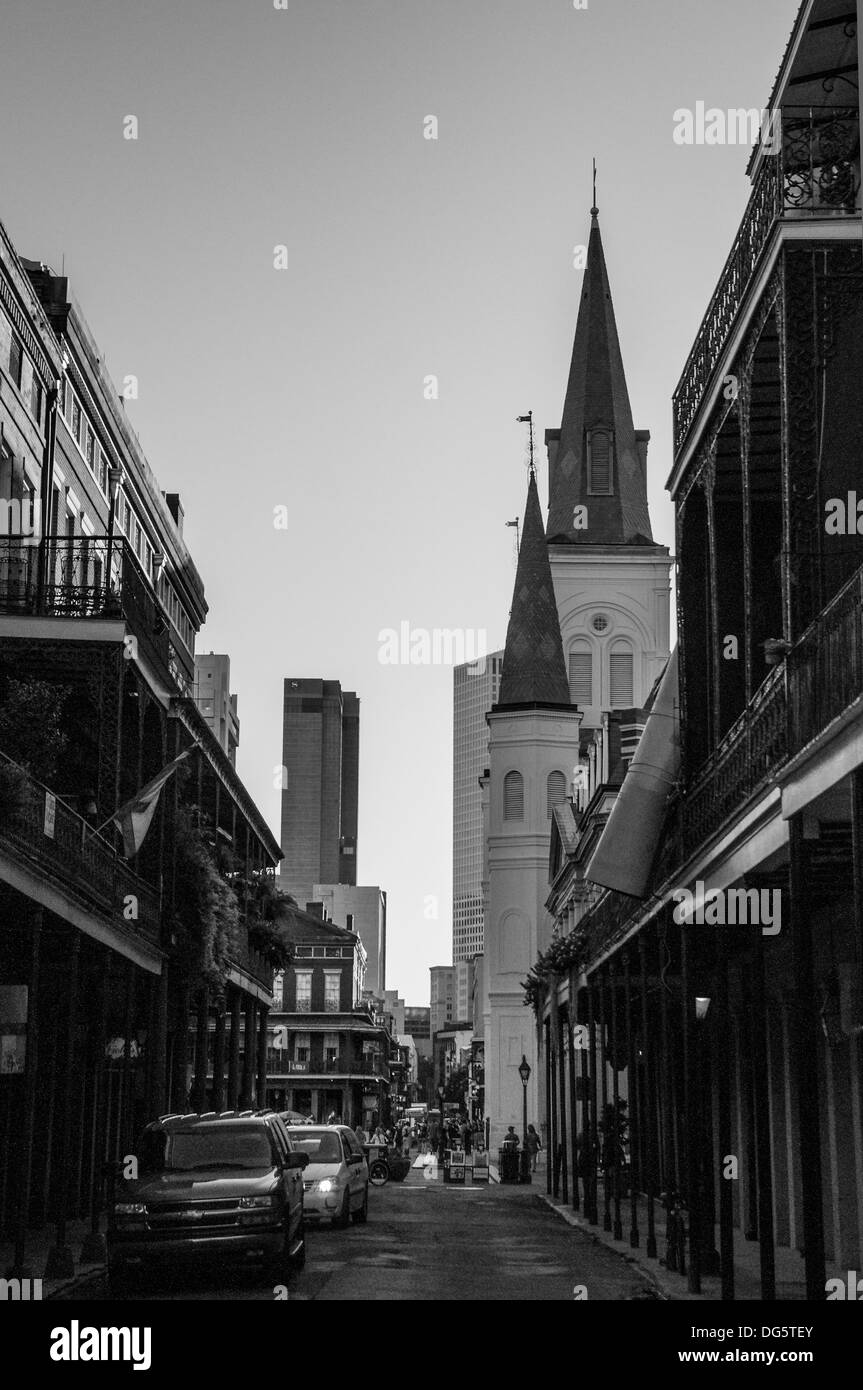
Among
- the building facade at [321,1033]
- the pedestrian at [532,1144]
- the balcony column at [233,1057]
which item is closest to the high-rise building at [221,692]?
the building facade at [321,1033]

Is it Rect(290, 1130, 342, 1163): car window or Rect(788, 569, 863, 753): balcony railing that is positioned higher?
Rect(788, 569, 863, 753): balcony railing

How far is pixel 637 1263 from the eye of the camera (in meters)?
20.3

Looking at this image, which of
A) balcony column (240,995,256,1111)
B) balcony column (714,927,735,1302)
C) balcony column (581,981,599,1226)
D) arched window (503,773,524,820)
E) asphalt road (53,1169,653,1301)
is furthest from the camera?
arched window (503,773,524,820)

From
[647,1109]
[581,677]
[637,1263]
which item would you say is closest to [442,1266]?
[637,1263]

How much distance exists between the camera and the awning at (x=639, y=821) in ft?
69.9

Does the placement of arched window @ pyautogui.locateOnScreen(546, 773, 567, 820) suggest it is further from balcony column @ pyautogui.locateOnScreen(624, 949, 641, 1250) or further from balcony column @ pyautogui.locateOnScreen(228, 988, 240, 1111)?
balcony column @ pyautogui.locateOnScreen(624, 949, 641, 1250)

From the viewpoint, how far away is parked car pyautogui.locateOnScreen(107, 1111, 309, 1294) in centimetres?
1593

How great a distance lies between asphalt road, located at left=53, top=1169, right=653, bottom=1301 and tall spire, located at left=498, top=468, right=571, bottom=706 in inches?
1772

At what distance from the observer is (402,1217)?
94.9ft

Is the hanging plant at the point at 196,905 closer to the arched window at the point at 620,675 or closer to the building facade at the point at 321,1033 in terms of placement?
the arched window at the point at 620,675

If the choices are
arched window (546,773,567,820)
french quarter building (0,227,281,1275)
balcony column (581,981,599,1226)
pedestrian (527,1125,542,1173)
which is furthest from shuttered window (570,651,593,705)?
balcony column (581,981,599,1226)

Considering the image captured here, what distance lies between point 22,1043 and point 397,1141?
180 feet
